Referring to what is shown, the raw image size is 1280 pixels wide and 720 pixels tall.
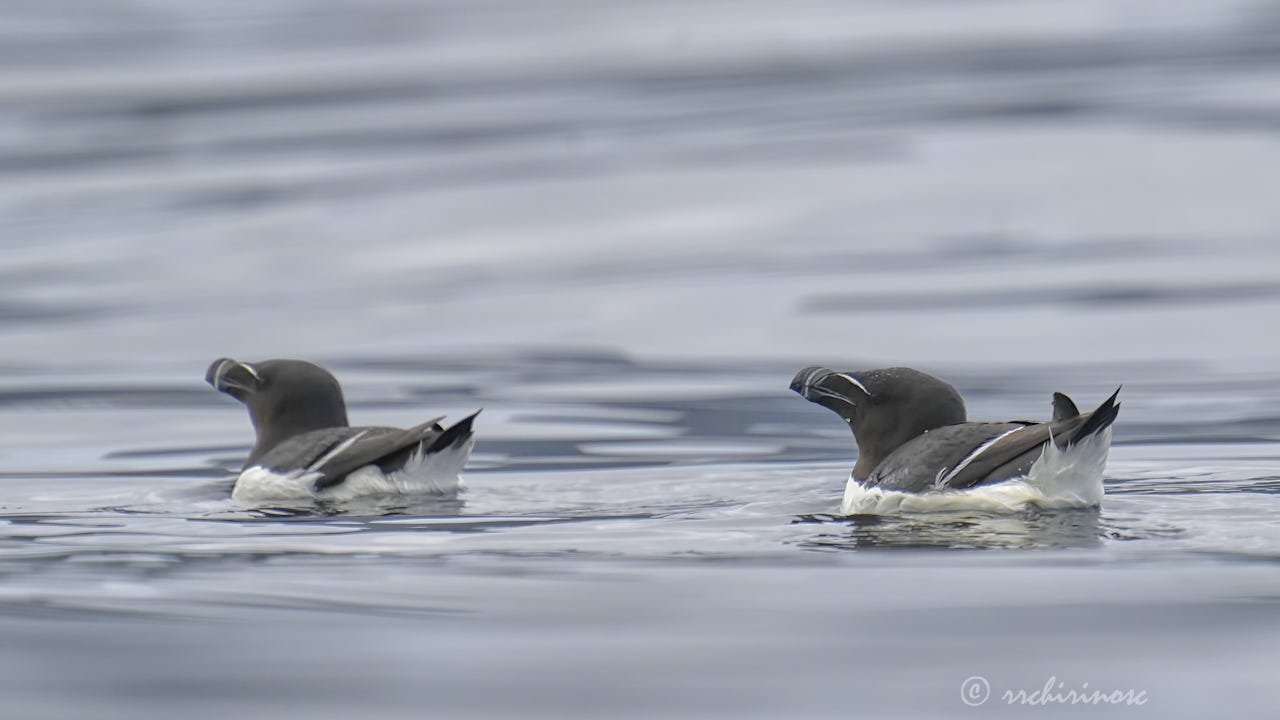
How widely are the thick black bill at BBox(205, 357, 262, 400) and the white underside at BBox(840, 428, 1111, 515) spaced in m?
3.38

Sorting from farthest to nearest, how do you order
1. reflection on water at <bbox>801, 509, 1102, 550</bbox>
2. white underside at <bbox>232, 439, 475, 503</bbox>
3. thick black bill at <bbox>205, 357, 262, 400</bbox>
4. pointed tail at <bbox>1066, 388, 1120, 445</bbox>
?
thick black bill at <bbox>205, 357, 262, 400</bbox>
white underside at <bbox>232, 439, 475, 503</bbox>
pointed tail at <bbox>1066, 388, 1120, 445</bbox>
reflection on water at <bbox>801, 509, 1102, 550</bbox>

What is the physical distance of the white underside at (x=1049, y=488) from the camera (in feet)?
24.6

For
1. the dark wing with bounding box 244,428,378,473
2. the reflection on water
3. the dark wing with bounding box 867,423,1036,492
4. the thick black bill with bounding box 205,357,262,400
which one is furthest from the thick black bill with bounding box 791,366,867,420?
the thick black bill with bounding box 205,357,262,400

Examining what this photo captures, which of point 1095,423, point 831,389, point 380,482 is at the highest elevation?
point 831,389

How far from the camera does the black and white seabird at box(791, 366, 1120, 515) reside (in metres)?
7.48

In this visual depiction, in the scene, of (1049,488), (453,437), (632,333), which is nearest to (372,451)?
(453,437)

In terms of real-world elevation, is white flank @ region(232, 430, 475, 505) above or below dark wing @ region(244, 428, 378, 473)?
below

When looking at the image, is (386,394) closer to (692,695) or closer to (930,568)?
(930,568)

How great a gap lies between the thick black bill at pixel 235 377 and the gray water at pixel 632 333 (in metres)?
0.55

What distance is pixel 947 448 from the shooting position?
25.8ft

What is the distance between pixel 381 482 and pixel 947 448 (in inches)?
92.4

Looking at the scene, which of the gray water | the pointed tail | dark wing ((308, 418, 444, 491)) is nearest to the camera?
the gray water

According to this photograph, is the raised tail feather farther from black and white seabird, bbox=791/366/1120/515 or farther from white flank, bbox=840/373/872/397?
white flank, bbox=840/373/872/397

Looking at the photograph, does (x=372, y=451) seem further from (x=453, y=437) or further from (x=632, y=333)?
(x=632, y=333)
